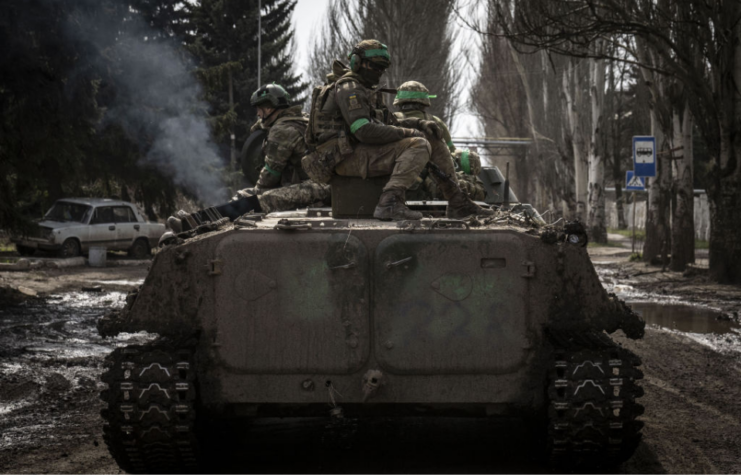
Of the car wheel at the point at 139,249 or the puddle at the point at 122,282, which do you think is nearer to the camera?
the puddle at the point at 122,282

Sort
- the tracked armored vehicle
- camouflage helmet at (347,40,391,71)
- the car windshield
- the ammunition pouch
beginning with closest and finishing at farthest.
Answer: the tracked armored vehicle
the ammunition pouch
camouflage helmet at (347,40,391,71)
the car windshield

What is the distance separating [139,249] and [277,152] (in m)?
17.6

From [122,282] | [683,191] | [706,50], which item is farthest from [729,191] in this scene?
[122,282]

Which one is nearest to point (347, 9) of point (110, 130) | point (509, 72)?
point (509, 72)

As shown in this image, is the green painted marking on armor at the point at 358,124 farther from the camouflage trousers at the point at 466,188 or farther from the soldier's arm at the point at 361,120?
the camouflage trousers at the point at 466,188

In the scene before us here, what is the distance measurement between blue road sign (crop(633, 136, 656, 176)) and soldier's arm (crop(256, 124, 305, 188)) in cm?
1332

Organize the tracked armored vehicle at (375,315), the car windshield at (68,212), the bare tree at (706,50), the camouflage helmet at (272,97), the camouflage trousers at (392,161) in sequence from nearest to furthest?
the tracked armored vehicle at (375,315), the camouflage trousers at (392,161), the camouflage helmet at (272,97), the bare tree at (706,50), the car windshield at (68,212)

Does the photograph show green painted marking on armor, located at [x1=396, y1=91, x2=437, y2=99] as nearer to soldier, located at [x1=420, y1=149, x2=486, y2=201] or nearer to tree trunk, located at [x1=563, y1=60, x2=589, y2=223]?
soldier, located at [x1=420, y1=149, x2=486, y2=201]

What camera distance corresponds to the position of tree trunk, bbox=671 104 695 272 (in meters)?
19.1

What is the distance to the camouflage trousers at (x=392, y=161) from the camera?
19.9 ft

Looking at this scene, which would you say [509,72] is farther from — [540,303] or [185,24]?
[540,303]

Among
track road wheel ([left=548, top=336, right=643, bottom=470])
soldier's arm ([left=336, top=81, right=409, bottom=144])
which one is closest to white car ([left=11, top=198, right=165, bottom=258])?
soldier's arm ([left=336, top=81, right=409, bottom=144])

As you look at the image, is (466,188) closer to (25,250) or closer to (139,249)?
(25,250)

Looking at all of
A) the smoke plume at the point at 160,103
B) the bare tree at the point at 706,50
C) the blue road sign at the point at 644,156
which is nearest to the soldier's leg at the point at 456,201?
the bare tree at the point at 706,50
